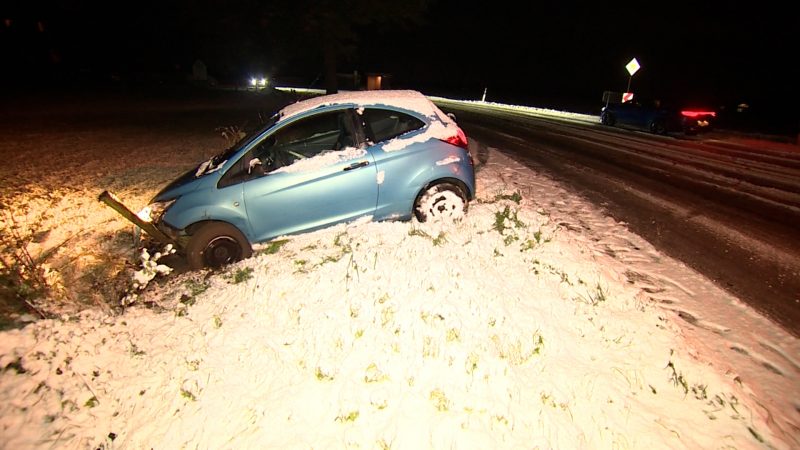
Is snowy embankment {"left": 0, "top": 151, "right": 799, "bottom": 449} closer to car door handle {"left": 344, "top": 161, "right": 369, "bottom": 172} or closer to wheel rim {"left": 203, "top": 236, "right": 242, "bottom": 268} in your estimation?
wheel rim {"left": 203, "top": 236, "right": 242, "bottom": 268}

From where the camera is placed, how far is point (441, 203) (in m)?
4.71

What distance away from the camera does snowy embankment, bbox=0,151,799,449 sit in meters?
2.37

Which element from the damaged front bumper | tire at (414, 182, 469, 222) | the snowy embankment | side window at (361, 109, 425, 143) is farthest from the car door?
the damaged front bumper

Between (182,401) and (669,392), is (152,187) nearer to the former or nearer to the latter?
(182,401)

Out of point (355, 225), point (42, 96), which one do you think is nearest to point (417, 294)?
point (355, 225)

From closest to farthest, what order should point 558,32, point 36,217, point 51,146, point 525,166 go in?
1. point 36,217
2. point 525,166
3. point 51,146
4. point 558,32

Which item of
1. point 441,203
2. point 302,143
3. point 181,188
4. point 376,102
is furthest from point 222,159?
point 441,203

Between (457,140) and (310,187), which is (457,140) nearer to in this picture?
(457,140)

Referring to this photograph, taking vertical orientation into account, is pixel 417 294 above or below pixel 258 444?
above

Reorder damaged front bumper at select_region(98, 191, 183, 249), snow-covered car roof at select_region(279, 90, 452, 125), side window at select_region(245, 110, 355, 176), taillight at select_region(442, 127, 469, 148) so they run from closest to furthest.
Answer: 1. damaged front bumper at select_region(98, 191, 183, 249)
2. side window at select_region(245, 110, 355, 176)
3. snow-covered car roof at select_region(279, 90, 452, 125)
4. taillight at select_region(442, 127, 469, 148)

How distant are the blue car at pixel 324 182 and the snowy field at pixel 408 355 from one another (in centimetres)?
29

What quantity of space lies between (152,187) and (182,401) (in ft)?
18.4

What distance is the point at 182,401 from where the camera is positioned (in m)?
2.59

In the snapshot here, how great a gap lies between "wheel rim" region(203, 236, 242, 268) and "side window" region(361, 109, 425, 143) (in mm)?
1977
